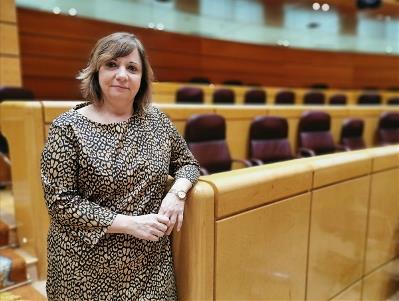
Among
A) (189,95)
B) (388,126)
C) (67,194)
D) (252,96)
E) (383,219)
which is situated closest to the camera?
(67,194)

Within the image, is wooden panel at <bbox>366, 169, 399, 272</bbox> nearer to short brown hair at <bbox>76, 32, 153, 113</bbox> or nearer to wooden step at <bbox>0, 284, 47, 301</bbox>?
short brown hair at <bbox>76, 32, 153, 113</bbox>

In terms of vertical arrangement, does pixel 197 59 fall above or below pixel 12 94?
above

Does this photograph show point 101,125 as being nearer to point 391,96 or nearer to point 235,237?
point 235,237

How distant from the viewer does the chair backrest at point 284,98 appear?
5.05 m

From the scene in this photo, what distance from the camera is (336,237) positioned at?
162 cm

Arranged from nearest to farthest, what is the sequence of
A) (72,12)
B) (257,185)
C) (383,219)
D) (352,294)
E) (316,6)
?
(257,185)
(352,294)
(383,219)
(72,12)
(316,6)

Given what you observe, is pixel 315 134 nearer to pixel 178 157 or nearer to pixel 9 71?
pixel 178 157

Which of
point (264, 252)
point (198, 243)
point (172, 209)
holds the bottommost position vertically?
point (264, 252)

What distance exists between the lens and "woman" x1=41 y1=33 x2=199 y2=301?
97cm

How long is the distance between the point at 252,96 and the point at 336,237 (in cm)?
340

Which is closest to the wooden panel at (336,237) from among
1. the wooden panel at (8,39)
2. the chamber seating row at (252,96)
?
the chamber seating row at (252,96)

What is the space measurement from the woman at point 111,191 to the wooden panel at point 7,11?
295 centimetres

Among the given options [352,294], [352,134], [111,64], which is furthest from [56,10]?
[352,294]

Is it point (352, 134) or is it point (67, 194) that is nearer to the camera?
point (67, 194)
